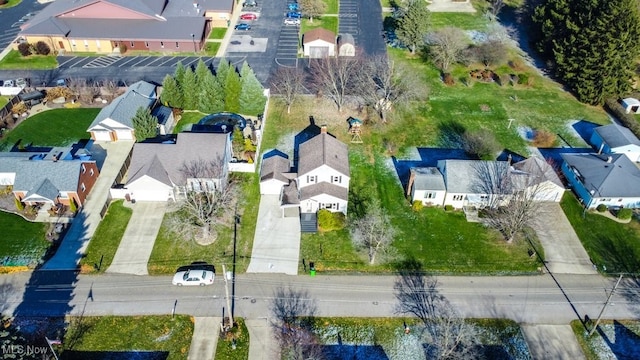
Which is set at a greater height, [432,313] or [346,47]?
[346,47]

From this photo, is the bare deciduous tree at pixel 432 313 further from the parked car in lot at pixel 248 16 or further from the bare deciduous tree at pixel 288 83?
the parked car in lot at pixel 248 16

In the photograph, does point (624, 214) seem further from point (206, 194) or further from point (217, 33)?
point (217, 33)

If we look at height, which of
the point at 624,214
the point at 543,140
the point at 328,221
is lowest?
the point at 624,214

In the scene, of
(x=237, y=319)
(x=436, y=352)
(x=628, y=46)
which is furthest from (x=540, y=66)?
(x=237, y=319)

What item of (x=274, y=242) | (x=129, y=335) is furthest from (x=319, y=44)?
(x=129, y=335)

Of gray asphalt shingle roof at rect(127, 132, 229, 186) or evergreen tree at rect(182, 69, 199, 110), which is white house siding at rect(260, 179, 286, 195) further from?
evergreen tree at rect(182, 69, 199, 110)

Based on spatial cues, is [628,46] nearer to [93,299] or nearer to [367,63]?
[367,63]

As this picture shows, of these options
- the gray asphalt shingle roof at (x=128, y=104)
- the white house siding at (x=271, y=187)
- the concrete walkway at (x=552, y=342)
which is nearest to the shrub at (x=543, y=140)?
the concrete walkway at (x=552, y=342)
